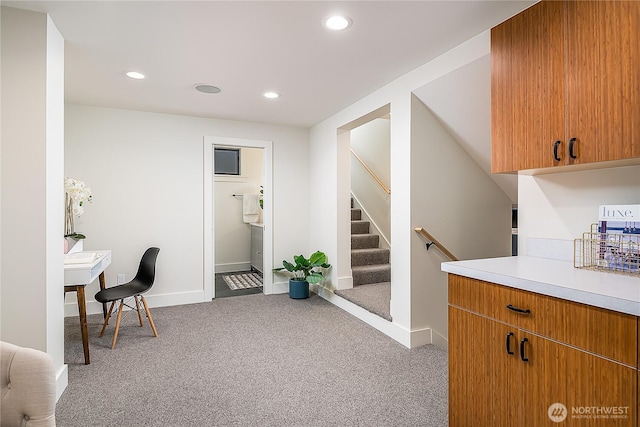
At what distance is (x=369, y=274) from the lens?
4469mm

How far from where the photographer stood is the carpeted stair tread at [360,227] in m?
5.39

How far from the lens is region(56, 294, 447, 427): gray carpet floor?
1.99 m

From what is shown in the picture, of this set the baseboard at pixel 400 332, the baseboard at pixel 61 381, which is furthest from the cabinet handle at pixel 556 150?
the baseboard at pixel 61 381

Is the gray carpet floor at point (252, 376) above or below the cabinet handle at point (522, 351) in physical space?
below

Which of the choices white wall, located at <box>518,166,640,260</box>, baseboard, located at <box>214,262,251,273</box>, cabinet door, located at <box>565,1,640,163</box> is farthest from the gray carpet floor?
baseboard, located at <box>214,262,251,273</box>

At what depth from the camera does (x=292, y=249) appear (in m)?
4.92

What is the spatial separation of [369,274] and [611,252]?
3056 millimetres

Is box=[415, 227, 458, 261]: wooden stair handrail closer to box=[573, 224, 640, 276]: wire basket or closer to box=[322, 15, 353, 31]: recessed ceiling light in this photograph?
box=[573, 224, 640, 276]: wire basket

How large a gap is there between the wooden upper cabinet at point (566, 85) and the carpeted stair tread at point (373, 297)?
6.48 ft

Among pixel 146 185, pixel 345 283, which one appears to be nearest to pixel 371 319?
pixel 345 283

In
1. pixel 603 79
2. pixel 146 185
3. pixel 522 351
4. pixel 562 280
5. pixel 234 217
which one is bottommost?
pixel 522 351

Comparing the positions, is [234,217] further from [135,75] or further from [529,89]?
[529,89]

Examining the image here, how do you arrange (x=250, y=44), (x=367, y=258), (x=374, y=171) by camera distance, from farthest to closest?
(x=374, y=171) < (x=367, y=258) < (x=250, y=44)

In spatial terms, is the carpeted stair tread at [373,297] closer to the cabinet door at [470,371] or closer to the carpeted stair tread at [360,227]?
the carpeted stair tread at [360,227]
